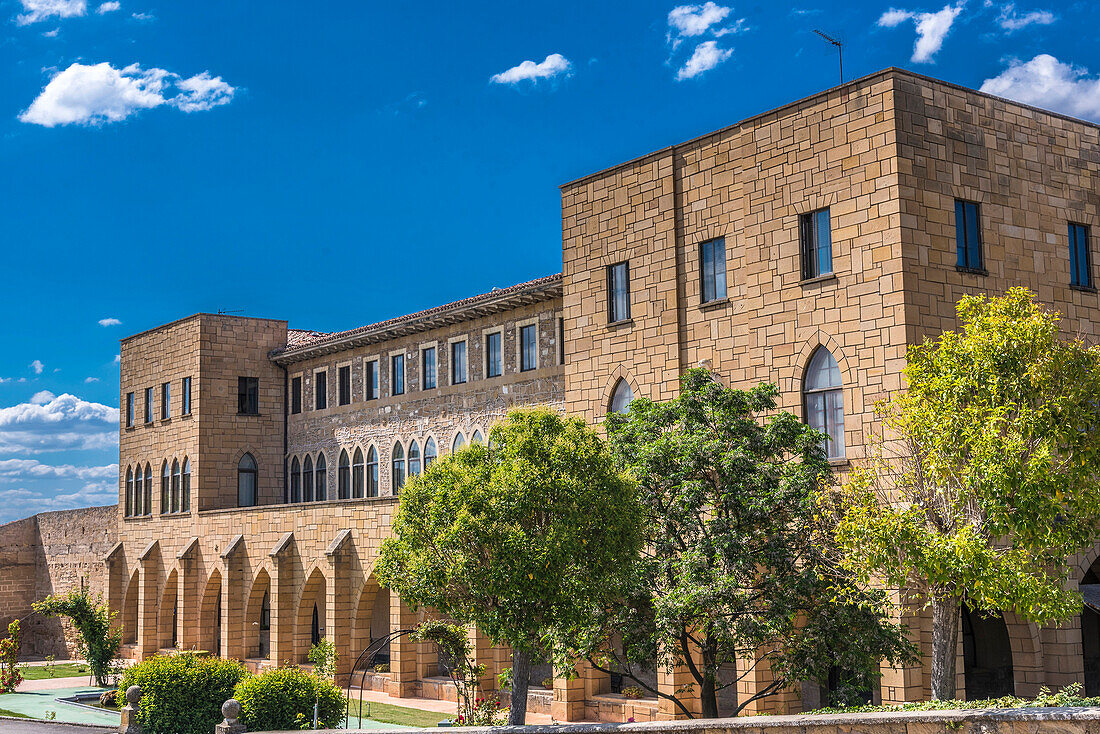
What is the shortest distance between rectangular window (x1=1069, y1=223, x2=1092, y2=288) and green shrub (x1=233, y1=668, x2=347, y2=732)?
17.6 meters

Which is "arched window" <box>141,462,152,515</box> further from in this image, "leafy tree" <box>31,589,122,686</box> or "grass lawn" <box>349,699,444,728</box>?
"grass lawn" <box>349,699,444,728</box>

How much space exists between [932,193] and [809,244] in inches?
99.7

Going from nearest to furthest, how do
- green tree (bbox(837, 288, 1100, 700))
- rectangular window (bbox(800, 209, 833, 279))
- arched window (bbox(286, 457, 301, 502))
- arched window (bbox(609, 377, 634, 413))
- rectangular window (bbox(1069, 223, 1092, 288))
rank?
green tree (bbox(837, 288, 1100, 700)), rectangular window (bbox(800, 209, 833, 279)), rectangular window (bbox(1069, 223, 1092, 288)), arched window (bbox(609, 377, 634, 413)), arched window (bbox(286, 457, 301, 502))

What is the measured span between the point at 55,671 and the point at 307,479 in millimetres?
12626

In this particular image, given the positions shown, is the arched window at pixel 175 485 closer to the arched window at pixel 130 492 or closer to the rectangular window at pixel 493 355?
the arched window at pixel 130 492

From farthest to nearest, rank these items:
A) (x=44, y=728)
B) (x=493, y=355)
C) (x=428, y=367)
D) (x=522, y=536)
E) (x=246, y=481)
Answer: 1. (x=246, y=481)
2. (x=428, y=367)
3. (x=493, y=355)
4. (x=44, y=728)
5. (x=522, y=536)

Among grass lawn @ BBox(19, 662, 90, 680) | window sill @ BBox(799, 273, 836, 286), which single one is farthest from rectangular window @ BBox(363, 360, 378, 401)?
window sill @ BBox(799, 273, 836, 286)

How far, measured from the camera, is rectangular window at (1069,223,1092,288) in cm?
2400

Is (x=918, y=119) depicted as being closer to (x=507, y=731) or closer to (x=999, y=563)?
(x=999, y=563)

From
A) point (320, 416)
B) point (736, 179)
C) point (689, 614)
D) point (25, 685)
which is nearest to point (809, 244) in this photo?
point (736, 179)

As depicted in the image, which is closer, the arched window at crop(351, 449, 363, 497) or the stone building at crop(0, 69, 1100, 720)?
the stone building at crop(0, 69, 1100, 720)

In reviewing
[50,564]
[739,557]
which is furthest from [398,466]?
[50,564]

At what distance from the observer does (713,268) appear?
2483 centimetres

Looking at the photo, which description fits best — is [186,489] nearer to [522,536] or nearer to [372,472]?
[372,472]
